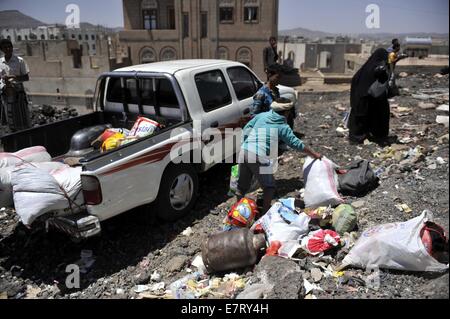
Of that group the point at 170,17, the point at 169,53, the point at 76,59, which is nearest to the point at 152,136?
the point at 169,53

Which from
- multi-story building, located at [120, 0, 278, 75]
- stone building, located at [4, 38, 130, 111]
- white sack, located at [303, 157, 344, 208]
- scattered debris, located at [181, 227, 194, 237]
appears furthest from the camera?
stone building, located at [4, 38, 130, 111]

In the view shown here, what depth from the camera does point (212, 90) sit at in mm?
5301

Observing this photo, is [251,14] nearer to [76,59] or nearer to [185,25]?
[185,25]

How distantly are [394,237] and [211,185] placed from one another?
10.4ft

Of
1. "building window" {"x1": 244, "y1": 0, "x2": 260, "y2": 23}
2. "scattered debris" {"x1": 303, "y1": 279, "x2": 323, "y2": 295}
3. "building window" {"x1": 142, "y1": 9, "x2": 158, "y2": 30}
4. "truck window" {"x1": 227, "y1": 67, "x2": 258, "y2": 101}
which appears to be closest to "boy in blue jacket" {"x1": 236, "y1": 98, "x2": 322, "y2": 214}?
"truck window" {"x1": 227, "y1": 67, "x2": 258, "y2": 101}

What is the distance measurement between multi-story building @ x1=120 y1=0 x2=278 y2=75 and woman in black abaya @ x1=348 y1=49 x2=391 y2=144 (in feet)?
99.2

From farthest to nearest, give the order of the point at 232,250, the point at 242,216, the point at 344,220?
1. the point at 242,216
2. the point at 344,220
3. the point at 232,250

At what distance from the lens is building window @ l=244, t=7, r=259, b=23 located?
116ft

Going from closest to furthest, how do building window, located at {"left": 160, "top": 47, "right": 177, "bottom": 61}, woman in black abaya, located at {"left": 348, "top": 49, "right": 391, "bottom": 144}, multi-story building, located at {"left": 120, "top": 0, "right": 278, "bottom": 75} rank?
woman in black abaya, located at {"left": 348, "top": 49, "right": 391, "bottom": 144}, multi-story building, located at {"left": 120, "top": 0, "right": 278, "bottom": 75}, building window, located at {"left": 160, "top": 47, "right": 177, "bottom": 61}

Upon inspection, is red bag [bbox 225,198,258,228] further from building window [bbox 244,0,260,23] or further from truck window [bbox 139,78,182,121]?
building window [bbox 244,0,260,23]

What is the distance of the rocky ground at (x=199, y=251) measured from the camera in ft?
10.6

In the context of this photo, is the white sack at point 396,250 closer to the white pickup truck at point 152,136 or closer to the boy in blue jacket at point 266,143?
the boy in blue jacket at point 266,143

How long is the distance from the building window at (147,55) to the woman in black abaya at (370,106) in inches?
1445

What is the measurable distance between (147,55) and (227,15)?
10222 mm
